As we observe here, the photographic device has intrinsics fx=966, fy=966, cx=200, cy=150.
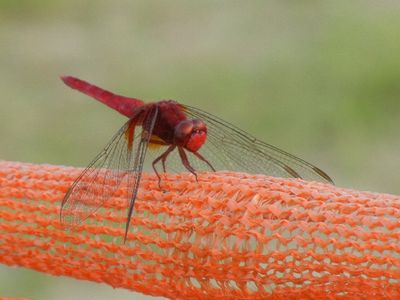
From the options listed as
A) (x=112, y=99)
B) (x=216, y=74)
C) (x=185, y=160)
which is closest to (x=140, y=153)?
(x=185, y=160)

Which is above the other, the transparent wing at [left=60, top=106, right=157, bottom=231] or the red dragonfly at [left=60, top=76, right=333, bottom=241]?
the red dragonfly at [left=60, top=76, right=333, bottom=241]

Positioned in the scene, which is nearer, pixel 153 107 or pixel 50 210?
pixel 50 210

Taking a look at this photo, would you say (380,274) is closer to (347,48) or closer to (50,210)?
(50,210)

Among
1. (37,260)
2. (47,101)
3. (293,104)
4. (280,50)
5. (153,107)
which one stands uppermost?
(280,50)

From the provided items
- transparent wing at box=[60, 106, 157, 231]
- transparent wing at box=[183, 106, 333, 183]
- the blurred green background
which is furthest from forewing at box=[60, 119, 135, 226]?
the blurred green background

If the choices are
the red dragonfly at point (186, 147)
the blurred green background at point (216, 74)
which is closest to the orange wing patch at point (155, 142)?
the red dragonfly at point (186, 147)

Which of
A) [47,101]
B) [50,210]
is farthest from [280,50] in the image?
[50,210]

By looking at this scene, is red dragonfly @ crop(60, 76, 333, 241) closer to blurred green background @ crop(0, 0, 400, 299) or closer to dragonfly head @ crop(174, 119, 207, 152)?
dragonfly head @ crop(174, 119, 207, 152)

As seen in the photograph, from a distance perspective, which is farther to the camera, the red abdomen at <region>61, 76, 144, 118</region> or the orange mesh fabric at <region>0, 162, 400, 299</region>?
the red abdomen at <region>61, 76, 144, 118</region>
